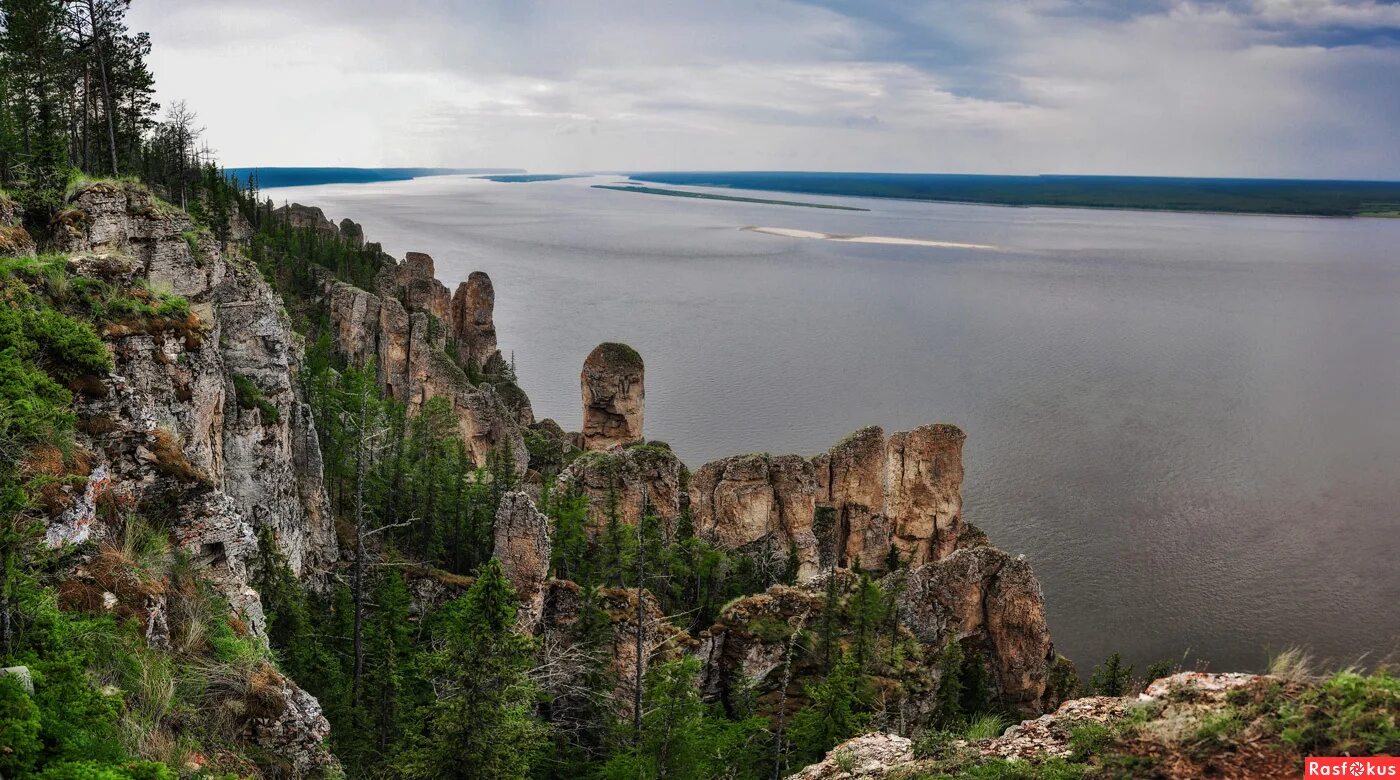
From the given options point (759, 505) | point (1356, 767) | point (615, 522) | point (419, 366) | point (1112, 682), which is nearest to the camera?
point (1356, 767)

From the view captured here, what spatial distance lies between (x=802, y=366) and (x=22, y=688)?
83.3 metres

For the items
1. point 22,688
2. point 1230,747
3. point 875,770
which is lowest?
point 875,770

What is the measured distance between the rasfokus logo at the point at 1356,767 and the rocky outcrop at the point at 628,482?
27.7m

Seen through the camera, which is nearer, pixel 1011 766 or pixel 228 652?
pixel 228 652

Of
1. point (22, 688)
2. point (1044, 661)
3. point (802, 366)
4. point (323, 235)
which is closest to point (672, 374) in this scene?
point (802, 366)

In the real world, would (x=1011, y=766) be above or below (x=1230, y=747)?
below

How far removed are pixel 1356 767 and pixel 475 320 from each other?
2863 inches

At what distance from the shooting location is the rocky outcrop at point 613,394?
52312mm

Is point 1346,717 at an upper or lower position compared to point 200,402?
lower

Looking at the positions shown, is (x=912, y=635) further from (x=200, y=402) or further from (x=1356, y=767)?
(x=200, y=402)

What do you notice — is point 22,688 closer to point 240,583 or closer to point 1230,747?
point 240,583

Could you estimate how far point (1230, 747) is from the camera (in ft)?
39.0

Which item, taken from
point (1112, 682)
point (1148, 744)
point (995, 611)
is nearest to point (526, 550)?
point (995, 611)

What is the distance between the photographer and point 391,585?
83.7ft
